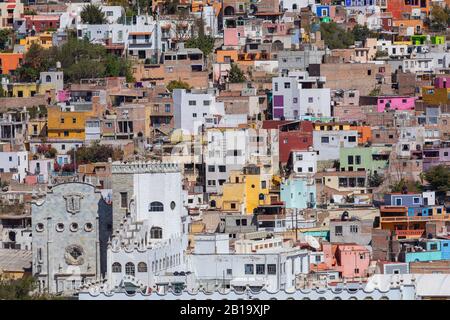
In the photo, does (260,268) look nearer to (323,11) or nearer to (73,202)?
(73,202)

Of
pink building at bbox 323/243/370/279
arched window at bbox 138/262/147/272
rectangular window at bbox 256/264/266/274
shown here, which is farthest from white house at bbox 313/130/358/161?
arched window at bbox 138/262/147/272

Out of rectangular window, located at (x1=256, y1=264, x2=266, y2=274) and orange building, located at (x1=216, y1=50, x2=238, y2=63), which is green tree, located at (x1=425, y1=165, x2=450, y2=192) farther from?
orange building, located at (x1=216, y1=50, x2=238, y2=63)

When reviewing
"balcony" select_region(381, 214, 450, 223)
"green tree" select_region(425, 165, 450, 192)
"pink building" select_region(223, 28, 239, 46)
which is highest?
"pink building" select_region(223, 28, 239, 46)

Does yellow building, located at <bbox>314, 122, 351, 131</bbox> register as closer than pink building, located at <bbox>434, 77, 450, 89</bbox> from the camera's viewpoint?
Yes

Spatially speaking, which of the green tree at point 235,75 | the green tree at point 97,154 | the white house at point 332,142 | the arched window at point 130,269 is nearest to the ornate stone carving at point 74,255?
the arched window at point 130,269

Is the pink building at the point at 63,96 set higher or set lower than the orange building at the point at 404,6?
lower

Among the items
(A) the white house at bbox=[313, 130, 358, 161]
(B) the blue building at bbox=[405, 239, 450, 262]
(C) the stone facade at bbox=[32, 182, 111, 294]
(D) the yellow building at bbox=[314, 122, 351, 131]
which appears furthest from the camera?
(D) the yellow building at bbox=[314, 122, 351, 131]

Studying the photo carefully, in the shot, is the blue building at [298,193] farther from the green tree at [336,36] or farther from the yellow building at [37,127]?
the green tree at [336,36]
